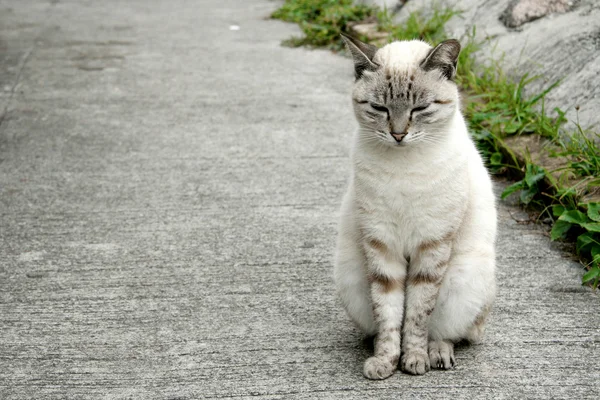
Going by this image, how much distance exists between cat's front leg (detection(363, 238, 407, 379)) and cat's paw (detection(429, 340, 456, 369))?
15 cm

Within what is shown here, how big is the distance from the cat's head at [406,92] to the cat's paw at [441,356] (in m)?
0.86

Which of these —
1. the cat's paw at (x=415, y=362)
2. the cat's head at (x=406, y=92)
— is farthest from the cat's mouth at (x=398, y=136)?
the cat's paw at (x=415, y=362)

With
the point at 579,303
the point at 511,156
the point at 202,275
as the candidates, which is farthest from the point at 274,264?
the point at 511,156

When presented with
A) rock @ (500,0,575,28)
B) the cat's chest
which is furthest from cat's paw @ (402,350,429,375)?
rock @ (500,0,575,28)

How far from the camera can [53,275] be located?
385 cm

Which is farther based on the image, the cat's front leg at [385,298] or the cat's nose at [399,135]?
the cat's front leg at [385,298]

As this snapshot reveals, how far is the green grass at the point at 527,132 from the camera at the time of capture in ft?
12.9

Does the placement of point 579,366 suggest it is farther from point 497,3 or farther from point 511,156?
point 497,3

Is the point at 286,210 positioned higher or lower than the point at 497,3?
lower

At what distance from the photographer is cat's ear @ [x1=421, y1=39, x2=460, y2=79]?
2.80 m

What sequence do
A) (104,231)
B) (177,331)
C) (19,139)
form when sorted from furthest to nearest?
(19,139) < (104,231) < (177,331)

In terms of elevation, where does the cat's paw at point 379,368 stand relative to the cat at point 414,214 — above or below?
below

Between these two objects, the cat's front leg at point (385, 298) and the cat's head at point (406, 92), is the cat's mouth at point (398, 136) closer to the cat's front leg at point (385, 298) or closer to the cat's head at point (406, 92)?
the cat's head at point (406, 92)

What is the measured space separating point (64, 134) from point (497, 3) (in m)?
3.80
